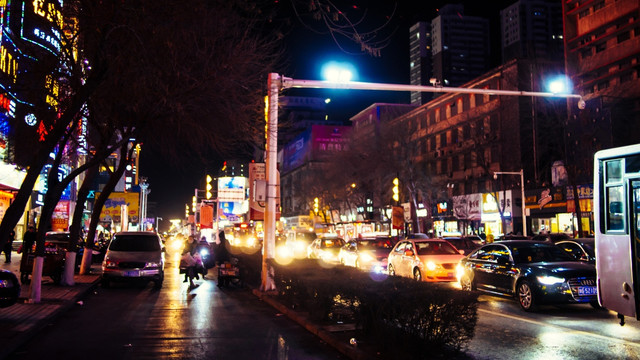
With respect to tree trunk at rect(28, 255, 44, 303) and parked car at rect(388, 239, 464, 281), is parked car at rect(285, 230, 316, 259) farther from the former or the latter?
tree trunk at rect(28, 255, 44, 303)

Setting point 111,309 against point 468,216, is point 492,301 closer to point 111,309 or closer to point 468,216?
point 111,309

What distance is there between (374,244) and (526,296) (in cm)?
1372

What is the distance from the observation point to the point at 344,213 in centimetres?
8800

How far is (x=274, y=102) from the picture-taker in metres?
15.0

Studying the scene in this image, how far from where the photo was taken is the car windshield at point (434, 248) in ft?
61.4

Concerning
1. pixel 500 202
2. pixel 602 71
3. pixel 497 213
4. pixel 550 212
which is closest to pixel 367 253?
pixel 550 212

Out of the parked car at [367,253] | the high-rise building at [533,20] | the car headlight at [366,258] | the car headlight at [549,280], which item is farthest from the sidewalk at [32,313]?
the high-rise building at [533,20]

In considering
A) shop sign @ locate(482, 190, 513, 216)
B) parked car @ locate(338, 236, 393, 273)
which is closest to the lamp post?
parked car @ locate(338, 236, 393, 273)

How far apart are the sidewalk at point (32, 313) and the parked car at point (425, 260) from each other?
9.69 metres

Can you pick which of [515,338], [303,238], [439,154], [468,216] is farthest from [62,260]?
[439,154]

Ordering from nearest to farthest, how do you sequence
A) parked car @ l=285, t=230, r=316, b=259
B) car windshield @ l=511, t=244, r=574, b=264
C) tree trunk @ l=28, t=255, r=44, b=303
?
tree trunk @ l=28, t=255, r=44, b=303
car windshield @ l=511, t=244, r=574, b=264
parked car @ l=285, t=230, r=316, b=259

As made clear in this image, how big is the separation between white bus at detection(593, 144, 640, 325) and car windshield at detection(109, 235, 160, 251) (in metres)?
15.4

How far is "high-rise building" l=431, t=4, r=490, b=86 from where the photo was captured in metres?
190

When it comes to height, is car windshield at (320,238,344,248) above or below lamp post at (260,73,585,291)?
below
